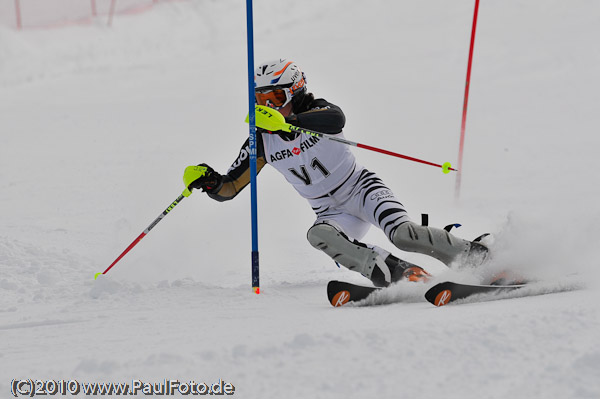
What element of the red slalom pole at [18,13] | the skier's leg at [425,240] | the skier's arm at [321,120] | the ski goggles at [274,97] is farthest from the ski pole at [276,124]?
the red slalom pole at [18,13]

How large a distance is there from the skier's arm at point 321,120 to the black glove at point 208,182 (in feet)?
1.99

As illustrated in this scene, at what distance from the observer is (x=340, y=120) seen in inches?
159

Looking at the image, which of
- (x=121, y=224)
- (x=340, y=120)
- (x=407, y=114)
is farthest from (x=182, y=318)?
(x=407, y=114)

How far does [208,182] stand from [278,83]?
0.73 metres

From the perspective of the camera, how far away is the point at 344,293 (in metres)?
3.24

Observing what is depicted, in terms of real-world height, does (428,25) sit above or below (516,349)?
above

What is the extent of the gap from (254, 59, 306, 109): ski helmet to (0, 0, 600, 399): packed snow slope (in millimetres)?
1144

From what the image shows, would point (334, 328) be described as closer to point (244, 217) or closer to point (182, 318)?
point (182, 318)

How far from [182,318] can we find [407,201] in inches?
158

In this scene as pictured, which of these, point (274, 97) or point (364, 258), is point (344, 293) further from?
point (274, 97)

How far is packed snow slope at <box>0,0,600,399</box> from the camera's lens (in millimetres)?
2293

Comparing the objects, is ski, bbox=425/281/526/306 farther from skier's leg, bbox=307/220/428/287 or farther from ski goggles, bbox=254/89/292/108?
ski goggles, bbox=254/89/292/108

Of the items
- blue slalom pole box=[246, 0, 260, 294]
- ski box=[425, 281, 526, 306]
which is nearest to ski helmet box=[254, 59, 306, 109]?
blue slalom pole box=[246, 0, 260, 294]

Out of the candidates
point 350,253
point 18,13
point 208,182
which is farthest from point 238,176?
point 18,13
